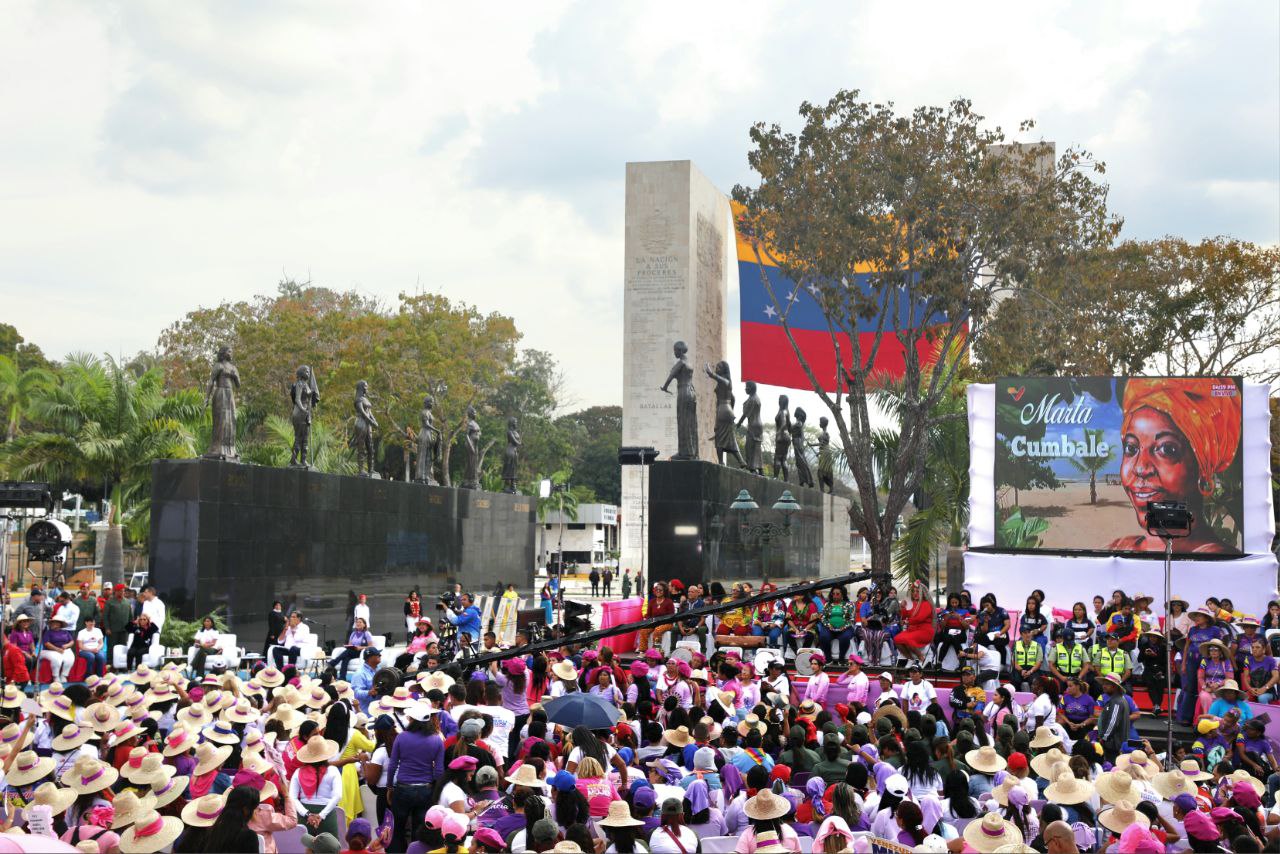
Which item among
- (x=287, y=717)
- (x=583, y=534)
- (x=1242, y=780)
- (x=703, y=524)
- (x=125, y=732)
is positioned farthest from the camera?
(x=583, y=534)

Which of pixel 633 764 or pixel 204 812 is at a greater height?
pixel 204 812

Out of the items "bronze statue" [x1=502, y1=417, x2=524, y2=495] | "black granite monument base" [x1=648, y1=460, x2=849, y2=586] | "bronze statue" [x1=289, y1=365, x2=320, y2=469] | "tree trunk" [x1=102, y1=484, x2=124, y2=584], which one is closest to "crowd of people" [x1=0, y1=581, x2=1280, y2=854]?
"black granite monument base" [x1=648, y1=460, x2=849, y2=586]

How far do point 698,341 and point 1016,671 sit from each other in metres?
35.2

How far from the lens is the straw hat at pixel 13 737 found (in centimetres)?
939

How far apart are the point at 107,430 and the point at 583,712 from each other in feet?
73.0

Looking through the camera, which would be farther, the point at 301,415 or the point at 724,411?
the point at 724,411

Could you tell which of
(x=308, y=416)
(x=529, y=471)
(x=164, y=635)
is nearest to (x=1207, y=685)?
(x=164, y=635)

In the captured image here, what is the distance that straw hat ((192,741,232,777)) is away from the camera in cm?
A: 862

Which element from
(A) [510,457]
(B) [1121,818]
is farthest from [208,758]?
(A) [510,457]

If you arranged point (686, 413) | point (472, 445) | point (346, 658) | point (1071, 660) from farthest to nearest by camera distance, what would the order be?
point (472, 445) < point (686, 413) < point (346, 658) < point (1071, 660)

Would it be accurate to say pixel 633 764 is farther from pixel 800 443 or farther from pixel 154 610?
pixel 800 443

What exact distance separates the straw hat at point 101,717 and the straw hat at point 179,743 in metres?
1.20

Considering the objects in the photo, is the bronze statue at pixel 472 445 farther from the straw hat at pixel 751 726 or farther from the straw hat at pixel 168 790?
the straw hat at pixel 168 790

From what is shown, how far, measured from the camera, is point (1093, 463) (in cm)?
2355
